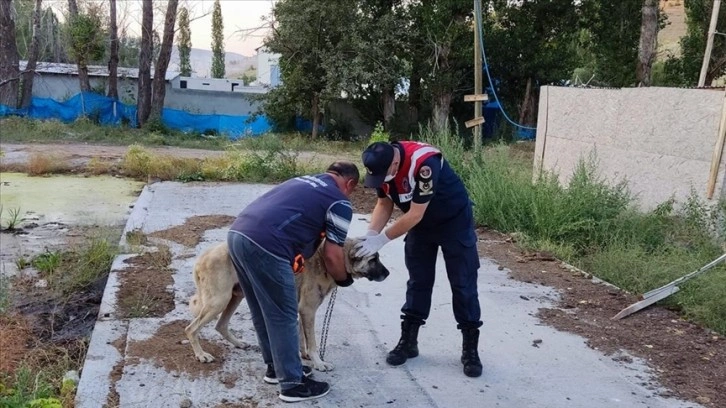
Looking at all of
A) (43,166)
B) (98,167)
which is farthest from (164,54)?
(43,166)

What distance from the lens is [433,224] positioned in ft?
14.2

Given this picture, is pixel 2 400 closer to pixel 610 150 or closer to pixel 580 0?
pixel 610 150

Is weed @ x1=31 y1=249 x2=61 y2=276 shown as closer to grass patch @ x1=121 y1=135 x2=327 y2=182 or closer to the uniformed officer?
the uniformed officer

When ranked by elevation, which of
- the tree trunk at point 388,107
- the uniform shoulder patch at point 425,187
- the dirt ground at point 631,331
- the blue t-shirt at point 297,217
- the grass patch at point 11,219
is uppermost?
the tree trunk at point 388,107

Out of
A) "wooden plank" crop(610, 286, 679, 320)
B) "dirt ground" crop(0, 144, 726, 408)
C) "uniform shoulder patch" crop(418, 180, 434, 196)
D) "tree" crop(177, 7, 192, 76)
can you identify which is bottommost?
"dirt ground" crop(0, 144, 726, 408)

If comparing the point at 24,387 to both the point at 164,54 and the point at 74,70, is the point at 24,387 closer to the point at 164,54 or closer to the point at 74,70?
the point at 164,54

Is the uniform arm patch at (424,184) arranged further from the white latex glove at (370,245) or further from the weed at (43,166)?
the weed at (43,166)

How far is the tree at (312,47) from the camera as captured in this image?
23.8m

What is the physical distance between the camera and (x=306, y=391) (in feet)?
12.8

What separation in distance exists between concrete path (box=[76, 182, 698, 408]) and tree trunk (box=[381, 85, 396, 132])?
20092mm

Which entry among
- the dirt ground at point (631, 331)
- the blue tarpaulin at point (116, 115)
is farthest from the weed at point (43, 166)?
the blue tarpaulin at point (116, 115)

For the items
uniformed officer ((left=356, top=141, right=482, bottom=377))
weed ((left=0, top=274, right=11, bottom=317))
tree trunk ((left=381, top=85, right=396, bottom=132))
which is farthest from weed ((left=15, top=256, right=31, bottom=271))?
tree trunk ((left=381, top=85, right=396, bottom=132))

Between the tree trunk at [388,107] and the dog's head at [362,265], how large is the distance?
21945 mm

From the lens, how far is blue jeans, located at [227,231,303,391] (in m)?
3.56
